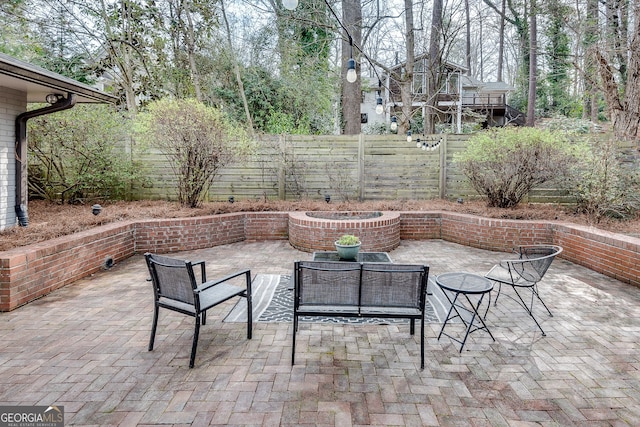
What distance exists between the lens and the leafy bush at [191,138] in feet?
21.0

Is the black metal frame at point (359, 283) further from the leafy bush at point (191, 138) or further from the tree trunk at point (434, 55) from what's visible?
the tree trunk at point (434, 55)

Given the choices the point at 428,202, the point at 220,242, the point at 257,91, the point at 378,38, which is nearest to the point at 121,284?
the point at 220,242

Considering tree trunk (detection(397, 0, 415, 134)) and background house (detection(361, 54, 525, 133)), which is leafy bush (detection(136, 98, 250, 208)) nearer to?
tree trunk (detection(397, 0, 415, 134))

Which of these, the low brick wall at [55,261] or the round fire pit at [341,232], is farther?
the round fire pit at [341,232]

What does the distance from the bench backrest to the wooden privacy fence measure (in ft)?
18.9

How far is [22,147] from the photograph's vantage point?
5.68 meters

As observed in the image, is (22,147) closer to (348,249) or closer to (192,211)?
(192,211)

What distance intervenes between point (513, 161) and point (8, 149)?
872 centimetres

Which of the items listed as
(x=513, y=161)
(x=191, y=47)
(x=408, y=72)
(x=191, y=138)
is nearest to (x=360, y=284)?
(x=191, y=138)

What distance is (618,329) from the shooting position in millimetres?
3227

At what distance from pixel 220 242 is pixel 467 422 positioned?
18.1 feet

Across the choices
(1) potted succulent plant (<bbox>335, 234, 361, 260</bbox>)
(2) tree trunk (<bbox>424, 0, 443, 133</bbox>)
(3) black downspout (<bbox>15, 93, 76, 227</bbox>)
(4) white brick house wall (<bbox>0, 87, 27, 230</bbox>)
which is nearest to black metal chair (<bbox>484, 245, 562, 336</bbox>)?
(1) potted succulent plant (<bbox>335, 234, 361, 260</bbox>)

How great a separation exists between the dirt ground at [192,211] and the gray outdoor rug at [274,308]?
2.78m

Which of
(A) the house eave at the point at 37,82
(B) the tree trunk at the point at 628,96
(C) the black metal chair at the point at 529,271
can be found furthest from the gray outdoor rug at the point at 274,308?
(B) the tree trunk at the point at 628,96
